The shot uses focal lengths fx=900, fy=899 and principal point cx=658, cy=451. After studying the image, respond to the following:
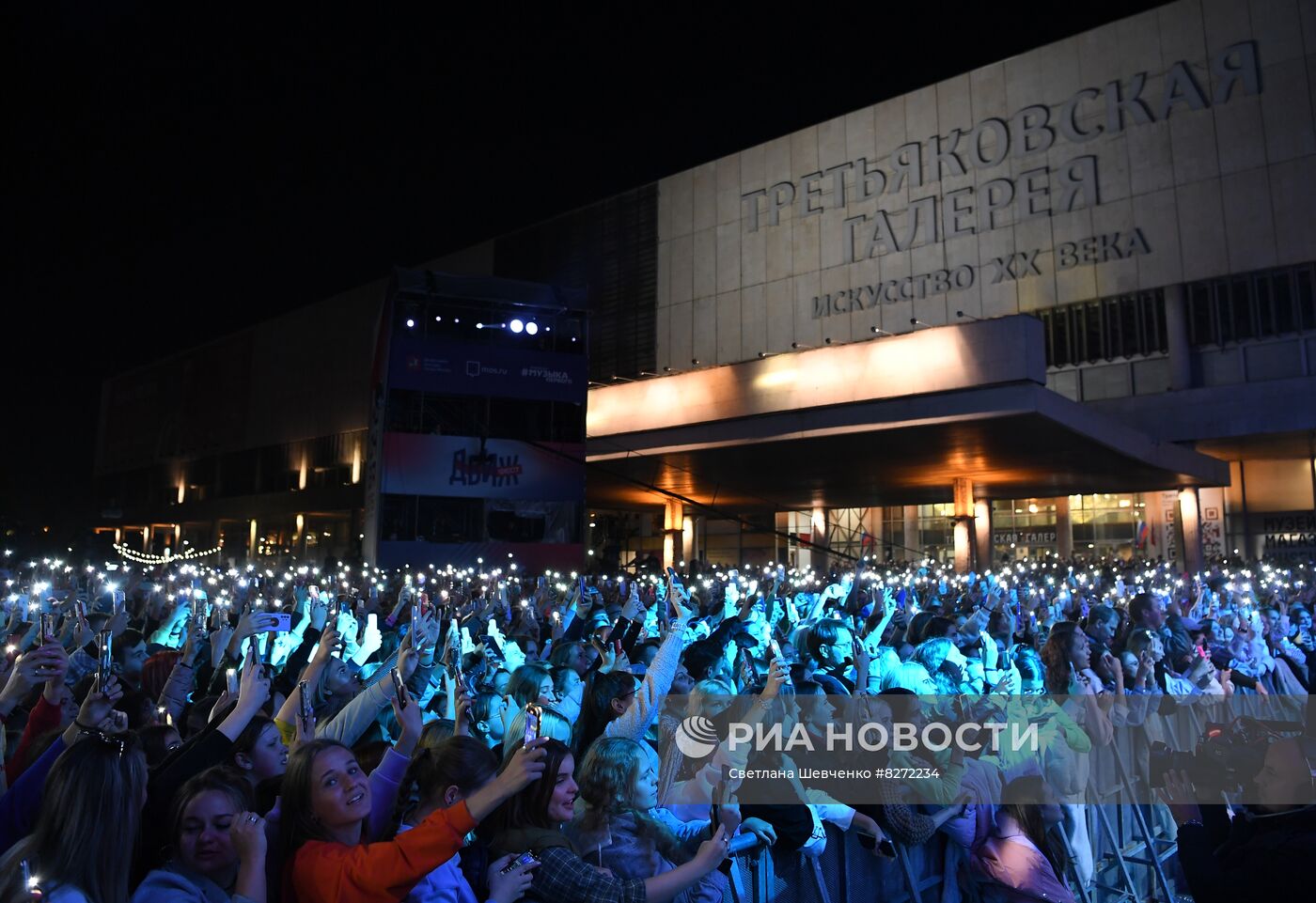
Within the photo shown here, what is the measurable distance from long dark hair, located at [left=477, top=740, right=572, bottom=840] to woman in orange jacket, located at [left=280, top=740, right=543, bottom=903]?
221 millimetres

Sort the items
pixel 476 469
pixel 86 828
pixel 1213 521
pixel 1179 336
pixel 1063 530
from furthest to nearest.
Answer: pixel 1063 530 → pixel 1213 521 → pixel 1179 336 → pixel 476 469 → pixel 86 828

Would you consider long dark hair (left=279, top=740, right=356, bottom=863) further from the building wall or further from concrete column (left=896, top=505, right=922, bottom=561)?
concrete column (left=896, top=505, right=922, bottom=561)

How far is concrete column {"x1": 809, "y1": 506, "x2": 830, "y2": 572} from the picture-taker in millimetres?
44912

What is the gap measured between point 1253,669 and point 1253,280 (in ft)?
93.1

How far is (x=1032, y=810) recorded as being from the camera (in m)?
4.09

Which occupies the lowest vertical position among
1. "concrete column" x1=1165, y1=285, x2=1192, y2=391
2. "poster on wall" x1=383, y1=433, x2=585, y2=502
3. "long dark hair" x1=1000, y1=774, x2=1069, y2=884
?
"long dark hair" x1=1000, y1=774, x2=1069, y2=884

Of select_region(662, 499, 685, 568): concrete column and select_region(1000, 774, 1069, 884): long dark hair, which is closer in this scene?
select_region(1000, 774, 1069, 884): long dark hair

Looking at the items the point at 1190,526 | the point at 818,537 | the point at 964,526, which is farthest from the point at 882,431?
the point at 818,537

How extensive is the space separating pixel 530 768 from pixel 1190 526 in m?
32.2

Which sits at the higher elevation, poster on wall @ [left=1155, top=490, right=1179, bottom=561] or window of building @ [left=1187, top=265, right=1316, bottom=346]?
window of building @ [left=1187, top=265, right=1316, bottom=346]

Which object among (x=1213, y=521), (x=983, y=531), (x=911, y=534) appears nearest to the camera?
(x=1213, y=521)

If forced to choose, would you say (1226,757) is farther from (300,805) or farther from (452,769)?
(300,805)

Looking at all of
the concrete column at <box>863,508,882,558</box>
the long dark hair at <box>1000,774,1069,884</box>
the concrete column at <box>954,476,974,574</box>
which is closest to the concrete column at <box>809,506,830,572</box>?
the concrete column at <box>863,508,882,558</box>

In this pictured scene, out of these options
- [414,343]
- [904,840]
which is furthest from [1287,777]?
[414,343]
